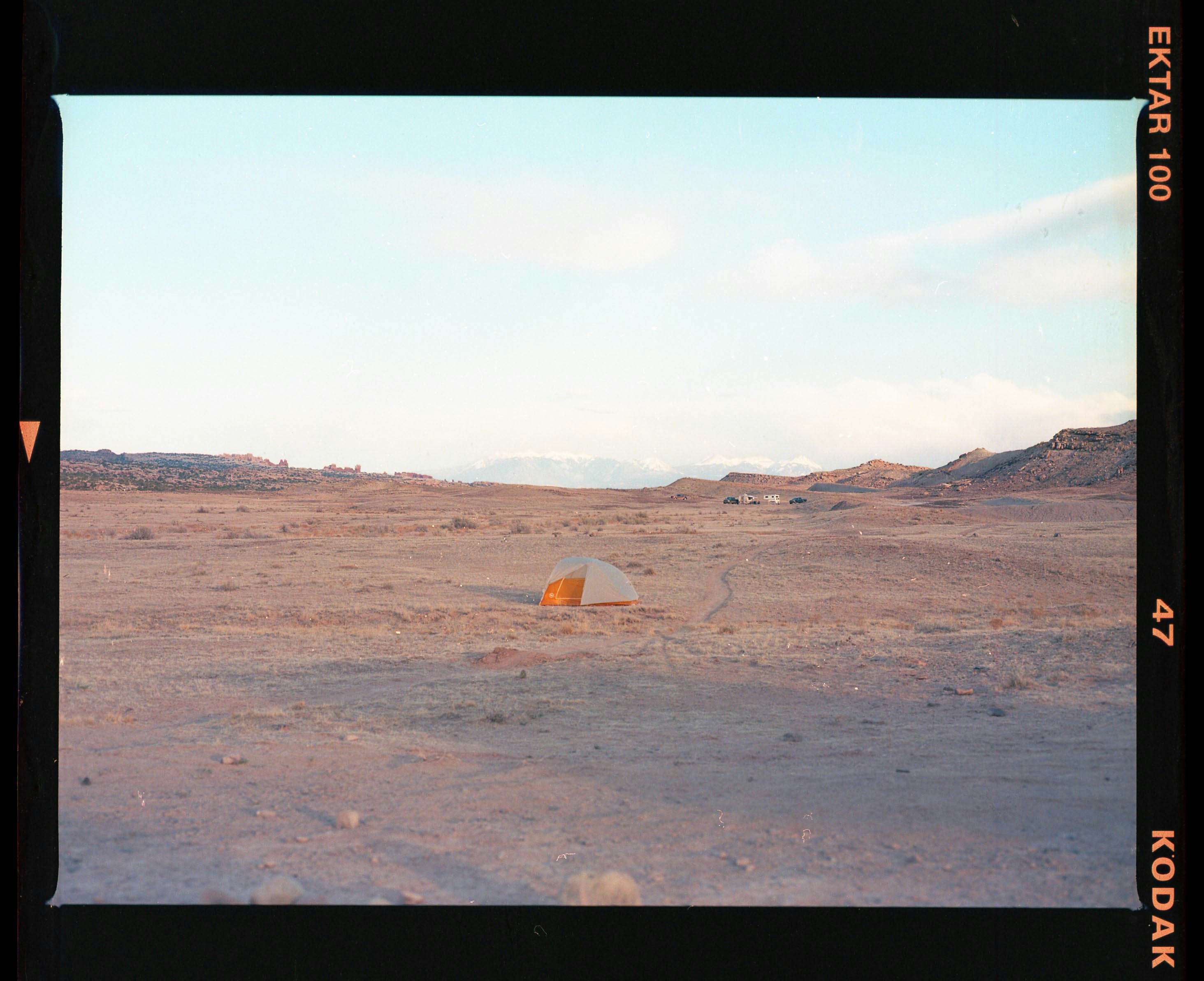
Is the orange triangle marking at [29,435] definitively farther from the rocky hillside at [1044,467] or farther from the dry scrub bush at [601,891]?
the rocky hillside at [1044,467]

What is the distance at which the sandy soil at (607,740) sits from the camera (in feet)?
16.6

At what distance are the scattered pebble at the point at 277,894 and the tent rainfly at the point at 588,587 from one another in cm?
1378

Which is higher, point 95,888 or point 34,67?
point 34,67

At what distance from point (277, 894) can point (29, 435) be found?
10.8 ft

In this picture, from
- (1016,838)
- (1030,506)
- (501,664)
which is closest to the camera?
(1016,838)

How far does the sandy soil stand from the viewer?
199 inches

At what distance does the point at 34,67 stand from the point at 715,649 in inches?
456

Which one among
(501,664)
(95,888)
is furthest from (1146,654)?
(501,664)

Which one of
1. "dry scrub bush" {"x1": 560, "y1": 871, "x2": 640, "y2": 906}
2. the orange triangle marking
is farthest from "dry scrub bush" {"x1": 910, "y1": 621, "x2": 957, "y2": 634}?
the orange triangle marking

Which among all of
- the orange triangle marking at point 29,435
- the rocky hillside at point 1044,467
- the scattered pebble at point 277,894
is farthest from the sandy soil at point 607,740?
the rocky hillside at point 1044,467

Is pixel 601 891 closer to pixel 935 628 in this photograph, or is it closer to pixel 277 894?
pixel 277 894

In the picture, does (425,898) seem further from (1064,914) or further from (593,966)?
(1064,914)

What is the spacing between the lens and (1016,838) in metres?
5.34

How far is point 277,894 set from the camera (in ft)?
15.6
